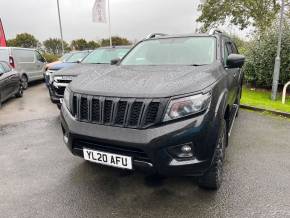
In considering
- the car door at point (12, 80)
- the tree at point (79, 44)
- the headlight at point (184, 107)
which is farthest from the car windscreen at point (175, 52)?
the tree at point (79, 44)

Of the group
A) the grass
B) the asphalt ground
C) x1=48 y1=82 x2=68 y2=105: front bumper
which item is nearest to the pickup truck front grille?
the asphalt ground

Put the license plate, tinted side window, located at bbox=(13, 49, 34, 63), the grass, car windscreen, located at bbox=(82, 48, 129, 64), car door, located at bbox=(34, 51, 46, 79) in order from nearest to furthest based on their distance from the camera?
1. the license plate
2. the grass
3. car windscreen, located at bbox=(82, 48, 129, 64)
4. tinted side window, located at bbox=(13, 49, 34, 63)
5. car door, located at bbox=(34, 51, 46, 79)

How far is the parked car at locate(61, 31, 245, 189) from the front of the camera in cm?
242

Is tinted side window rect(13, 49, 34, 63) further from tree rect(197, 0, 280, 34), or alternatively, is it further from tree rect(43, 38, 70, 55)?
tree rect(43, 38, 70, 55)

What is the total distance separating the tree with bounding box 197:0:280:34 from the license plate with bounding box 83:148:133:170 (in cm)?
1993

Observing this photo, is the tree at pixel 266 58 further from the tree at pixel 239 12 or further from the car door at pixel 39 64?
the tree at pixel 239 12

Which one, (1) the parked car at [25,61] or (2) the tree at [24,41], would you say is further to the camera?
(2) the tree at [24,41]

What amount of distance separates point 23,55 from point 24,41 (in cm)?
3864

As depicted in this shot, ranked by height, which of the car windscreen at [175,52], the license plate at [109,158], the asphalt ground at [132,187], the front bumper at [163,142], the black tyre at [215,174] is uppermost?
the car windscreen at [175,52]

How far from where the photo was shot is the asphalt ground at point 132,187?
273 centimetres

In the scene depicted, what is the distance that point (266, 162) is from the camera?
3.78m

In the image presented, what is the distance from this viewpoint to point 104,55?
25.2 ft

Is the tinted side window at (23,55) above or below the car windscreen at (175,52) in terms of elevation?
below

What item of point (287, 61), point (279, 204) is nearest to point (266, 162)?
point (279, 204)
